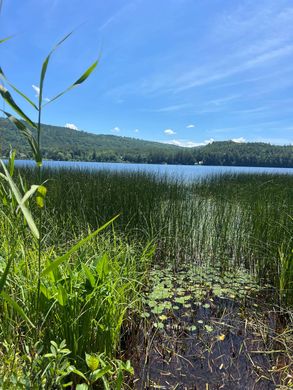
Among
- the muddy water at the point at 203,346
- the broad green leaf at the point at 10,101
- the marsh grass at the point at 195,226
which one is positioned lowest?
the muddy water at the point at 203,346

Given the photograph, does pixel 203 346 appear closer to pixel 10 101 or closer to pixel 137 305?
pixel 137 305

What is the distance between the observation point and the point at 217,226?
4.68 metres

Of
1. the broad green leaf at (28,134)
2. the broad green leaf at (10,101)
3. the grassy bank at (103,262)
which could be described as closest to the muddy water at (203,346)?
the grassy bank at (103,262)

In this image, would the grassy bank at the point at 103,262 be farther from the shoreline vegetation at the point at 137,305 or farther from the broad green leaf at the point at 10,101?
the broad green leaf at the point at 10,101

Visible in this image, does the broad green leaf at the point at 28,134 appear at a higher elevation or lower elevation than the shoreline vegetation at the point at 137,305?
higher

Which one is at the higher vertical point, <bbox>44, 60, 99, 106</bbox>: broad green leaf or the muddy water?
<bbox>44, 60, 99, 106</bbox>: broad green leaf

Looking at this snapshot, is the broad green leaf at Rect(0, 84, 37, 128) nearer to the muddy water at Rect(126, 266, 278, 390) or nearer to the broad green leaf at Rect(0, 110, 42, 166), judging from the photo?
the broad green leaf at Rect(0, 110, 42, 166)

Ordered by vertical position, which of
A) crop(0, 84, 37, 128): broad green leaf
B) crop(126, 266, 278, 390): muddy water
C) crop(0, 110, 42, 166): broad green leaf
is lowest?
crop(126, 266, 278, 390): muddy water

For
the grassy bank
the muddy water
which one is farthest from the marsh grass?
the muddy water

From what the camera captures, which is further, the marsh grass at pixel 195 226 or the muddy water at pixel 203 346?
the marsh grass at pixel 195 226

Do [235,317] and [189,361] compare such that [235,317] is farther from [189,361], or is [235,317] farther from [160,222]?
[160,222]

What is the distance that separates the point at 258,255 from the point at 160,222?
5.27ft

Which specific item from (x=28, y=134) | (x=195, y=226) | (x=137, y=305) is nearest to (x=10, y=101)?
(x=28, y=134)

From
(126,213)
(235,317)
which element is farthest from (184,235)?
(235,317)
